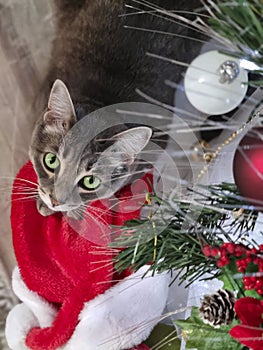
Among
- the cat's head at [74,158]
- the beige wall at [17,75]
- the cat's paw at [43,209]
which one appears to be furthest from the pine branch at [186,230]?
the beige wall at [17,75]

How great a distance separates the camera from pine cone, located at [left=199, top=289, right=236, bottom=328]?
43cm

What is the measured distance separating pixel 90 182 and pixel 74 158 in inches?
1.4

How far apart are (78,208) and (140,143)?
13 cm

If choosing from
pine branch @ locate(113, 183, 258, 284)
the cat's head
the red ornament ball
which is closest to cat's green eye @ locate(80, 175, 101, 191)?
the cat's head

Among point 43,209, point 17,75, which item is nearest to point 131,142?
point 43,209

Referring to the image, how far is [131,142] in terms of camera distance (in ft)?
2.05

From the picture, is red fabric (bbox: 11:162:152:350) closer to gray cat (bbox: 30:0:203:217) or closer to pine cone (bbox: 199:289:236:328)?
gray cat (bbox: 30:0:203:217)

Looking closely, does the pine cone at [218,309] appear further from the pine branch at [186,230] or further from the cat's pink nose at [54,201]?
the cat's pink nose at [54,201]

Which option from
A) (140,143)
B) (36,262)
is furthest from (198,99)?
(36,262)

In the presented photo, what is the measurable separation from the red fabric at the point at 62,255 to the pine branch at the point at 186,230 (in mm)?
144

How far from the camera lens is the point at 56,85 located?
65cm

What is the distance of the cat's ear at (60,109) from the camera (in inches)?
25.7

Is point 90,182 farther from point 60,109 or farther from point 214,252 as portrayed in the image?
point 214,252

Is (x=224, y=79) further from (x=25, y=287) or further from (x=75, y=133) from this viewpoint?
(x=25, y=287)
